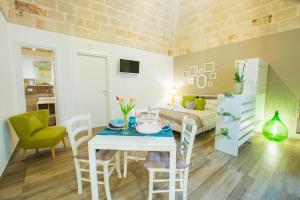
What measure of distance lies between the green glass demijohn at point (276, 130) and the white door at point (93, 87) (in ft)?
13.0

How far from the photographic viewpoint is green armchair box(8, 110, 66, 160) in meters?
2.09

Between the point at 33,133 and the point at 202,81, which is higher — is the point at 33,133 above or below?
below

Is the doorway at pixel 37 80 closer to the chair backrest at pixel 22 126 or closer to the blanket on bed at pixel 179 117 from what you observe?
the chair backrest at pixel 22 126

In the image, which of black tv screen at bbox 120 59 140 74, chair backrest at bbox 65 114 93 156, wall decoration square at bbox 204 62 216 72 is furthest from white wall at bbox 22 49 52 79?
wall decoration square at bbox 204 62 216 72

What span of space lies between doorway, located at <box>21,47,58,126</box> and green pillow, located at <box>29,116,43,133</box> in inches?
94.5

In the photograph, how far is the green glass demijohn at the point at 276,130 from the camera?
278cm

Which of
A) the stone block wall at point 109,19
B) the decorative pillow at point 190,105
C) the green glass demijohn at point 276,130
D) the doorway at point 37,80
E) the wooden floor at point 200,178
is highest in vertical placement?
the stone block wall at point 109,19

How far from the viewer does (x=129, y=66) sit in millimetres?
4289

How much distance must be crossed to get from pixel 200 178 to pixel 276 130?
217 centimetres

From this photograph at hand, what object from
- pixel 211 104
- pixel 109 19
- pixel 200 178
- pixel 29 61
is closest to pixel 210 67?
pixel 211 104

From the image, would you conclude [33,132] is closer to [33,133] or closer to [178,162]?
[33,133]

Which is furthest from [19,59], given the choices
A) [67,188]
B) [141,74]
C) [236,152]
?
[236,152]

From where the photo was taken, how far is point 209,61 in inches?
171

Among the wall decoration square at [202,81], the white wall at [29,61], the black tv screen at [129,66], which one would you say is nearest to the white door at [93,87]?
the black tv screen at [129,66]
